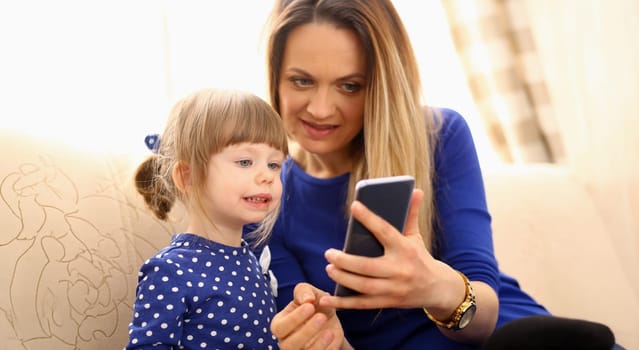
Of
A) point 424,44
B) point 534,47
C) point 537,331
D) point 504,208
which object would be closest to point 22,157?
point 537,331

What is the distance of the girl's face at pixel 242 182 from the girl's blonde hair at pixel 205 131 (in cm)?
1

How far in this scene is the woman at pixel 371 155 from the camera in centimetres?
137

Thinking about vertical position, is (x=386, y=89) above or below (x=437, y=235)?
above

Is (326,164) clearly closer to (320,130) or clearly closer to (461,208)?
(320,130)

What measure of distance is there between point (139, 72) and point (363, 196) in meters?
1.56

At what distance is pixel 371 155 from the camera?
142cm

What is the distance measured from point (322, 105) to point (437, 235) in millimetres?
348

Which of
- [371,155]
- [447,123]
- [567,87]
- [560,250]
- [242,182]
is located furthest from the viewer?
[567,87]

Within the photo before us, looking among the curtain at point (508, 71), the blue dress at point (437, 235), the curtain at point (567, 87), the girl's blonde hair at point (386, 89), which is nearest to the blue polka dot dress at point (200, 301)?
the blue dress at point (437, 235)

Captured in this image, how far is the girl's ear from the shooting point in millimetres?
1244

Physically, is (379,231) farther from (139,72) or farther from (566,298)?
(139,72)

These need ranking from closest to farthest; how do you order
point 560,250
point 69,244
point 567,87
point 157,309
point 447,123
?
point 157,309 → point 69,244 → point 447,123 → point 560,250 → point 567,87

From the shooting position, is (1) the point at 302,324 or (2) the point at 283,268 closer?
(1) the point at 302,324

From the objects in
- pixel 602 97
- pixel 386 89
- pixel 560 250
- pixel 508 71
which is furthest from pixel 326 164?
pixel 508 71
